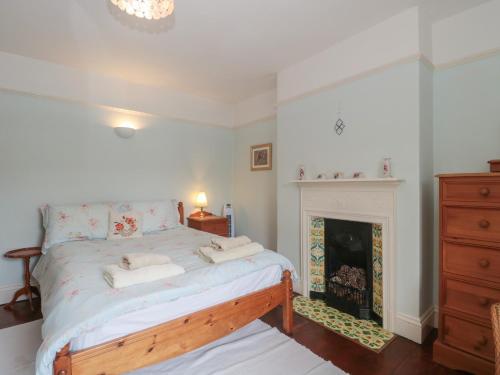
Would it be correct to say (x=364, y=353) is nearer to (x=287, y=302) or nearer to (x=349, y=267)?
(x=287, y=302)

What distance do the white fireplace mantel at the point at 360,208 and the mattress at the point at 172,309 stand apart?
87 cm

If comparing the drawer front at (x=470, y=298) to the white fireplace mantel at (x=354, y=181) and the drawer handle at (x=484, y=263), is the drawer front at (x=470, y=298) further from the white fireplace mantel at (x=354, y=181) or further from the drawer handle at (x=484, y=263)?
the white fireplace mantel at (x=354, y=181)

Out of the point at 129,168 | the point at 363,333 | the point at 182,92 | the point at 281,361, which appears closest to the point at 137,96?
the point at 182,92

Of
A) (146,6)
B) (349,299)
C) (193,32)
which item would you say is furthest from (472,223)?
(193,32)

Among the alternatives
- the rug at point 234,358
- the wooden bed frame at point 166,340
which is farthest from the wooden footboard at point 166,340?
the rug at point 234,358

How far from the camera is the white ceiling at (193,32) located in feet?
6.80

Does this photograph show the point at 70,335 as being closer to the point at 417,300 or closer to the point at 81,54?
the point at 417,300

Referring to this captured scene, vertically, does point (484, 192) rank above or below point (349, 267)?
above

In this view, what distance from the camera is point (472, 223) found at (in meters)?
1.71

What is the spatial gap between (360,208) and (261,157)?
1.90 meters

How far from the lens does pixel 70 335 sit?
3.99 ft

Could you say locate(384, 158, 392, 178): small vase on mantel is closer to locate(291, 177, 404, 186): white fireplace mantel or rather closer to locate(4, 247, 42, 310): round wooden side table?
locate(291, 177, 404, 186): white fireplace mantel

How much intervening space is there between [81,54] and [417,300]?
12.9 feet

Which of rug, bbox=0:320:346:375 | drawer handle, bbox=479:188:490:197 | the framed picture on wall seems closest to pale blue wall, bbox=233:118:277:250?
the framed picture on wall
